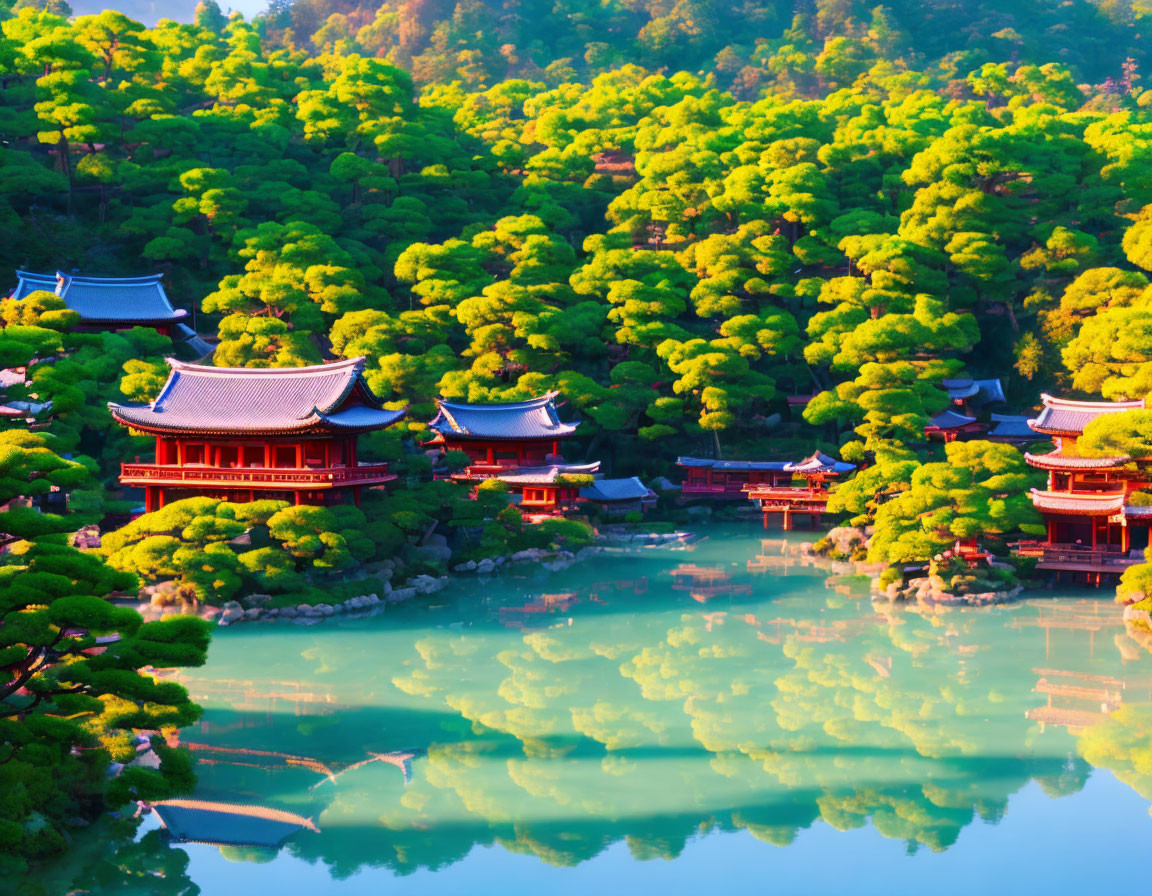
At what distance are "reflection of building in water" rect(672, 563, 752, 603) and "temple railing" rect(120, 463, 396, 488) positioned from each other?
6.80 m

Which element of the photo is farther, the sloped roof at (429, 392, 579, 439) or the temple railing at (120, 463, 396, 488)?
the sloped roof at (429, 392, 579, 439)

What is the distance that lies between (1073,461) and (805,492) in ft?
28.3

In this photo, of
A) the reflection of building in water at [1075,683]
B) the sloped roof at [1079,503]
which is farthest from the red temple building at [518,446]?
the reflection of building in water at [1075,683]

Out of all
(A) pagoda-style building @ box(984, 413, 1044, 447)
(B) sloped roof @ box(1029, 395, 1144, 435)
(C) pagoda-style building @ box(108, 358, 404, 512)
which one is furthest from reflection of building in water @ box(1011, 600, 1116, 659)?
(C) pagoda-style building @ box(108, 358, 404, 512)

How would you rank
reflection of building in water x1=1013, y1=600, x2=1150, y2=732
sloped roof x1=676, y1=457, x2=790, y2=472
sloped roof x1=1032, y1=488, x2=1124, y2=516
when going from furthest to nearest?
sloped roof x1=676, y1=457, x2=790, y2=472 → sloped roof x1=1032, y1=488, x2=1124, y2=516 → reflection of building in water x1=1013, y1=600, x2=1150, y2=732

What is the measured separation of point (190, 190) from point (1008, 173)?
29.1 metres

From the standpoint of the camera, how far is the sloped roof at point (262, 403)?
26734 mm

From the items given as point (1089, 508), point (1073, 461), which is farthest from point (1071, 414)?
A: point (1089, 508)

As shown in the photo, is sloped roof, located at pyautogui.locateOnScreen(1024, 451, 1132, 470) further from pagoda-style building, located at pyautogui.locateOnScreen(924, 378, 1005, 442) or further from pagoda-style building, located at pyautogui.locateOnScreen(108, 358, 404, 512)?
pagoda-style building, located at pyautogui.locateOnScreen(108, 358, 404, 512)

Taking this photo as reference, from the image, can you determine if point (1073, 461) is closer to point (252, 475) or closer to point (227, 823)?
point (252, 475)

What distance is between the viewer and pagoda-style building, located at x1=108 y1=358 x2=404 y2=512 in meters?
26.7

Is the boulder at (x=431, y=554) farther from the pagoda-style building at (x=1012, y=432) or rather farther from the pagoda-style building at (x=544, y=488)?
the pagoda-style building at (x=1012, y=432)

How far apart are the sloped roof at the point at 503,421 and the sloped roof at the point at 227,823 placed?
20386 mm

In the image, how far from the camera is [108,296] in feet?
121
